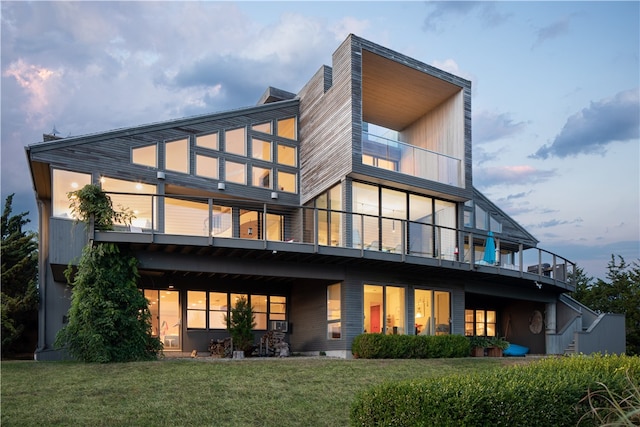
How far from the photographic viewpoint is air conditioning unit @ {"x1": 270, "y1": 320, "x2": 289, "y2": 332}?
2214cm

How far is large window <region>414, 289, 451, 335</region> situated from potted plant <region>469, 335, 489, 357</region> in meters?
0.98

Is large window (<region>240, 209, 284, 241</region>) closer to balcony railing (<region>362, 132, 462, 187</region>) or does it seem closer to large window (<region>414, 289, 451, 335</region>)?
balcony railing (<region>362, 132, 462, 187</region>)

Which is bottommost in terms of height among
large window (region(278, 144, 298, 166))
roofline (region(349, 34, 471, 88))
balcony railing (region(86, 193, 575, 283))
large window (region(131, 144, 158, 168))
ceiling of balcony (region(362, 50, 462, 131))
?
balcony railing (region(86, 193, 575, 283))

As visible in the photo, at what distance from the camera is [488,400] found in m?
6.48

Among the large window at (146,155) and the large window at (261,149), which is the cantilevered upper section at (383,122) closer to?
the large window at (261,149)

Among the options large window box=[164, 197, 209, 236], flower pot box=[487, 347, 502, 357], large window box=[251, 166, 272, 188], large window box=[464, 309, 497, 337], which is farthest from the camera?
large window box=[464, 309, 497, 337]

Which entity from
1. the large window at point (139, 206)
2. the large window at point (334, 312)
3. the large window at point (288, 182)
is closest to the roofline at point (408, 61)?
the large window at point (288, 182)

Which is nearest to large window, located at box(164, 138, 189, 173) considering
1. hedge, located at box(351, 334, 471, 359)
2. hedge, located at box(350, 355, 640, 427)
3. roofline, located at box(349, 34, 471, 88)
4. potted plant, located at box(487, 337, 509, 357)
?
roofline, located at box(349, 34, 471, 88)

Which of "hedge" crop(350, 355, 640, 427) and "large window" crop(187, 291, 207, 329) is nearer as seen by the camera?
"hedge" crop(350, 355, 640, 427)

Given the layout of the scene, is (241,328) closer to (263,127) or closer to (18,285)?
(263,127)

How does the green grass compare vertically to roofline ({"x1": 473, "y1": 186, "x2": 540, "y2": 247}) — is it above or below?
below

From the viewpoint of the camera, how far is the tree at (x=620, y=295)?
2750 centimetres

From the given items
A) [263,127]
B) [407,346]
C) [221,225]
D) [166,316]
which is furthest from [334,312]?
[263,127]

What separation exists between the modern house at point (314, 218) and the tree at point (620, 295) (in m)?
4.71
